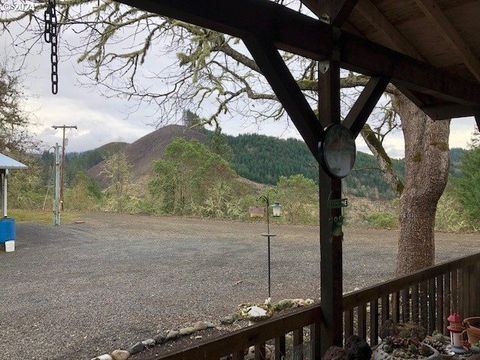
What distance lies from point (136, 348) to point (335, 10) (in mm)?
3258

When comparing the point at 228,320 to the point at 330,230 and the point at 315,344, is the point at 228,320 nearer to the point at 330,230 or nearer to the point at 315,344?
the point at 315,344

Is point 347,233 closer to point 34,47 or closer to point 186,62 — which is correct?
point 186,62

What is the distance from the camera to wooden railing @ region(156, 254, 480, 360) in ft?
5.32

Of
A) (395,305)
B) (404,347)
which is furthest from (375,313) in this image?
(404,347)

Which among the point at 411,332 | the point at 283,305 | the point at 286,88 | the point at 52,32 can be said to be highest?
the point at 52,32

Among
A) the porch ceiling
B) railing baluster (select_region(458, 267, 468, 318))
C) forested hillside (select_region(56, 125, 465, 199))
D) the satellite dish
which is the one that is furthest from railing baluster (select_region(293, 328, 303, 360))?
forested hillside (select_region(56, 125, 465, 199))

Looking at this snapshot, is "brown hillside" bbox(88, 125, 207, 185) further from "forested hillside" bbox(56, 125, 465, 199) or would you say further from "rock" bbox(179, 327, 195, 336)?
"rock" bbox(179, 327, 195, 336)

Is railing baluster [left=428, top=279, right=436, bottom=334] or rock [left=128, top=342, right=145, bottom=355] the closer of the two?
railing baluster [left=428, top=279, right=436, bottom=334]

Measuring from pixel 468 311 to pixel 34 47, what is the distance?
4374mm

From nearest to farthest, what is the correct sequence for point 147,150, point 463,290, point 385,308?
point 385,308 → point 463,290 → point 147,150

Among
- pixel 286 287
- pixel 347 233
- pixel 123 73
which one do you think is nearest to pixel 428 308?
pixel 286 287

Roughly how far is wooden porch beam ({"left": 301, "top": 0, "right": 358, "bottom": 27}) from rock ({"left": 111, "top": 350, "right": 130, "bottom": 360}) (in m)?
3.13

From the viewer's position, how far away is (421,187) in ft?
14.0

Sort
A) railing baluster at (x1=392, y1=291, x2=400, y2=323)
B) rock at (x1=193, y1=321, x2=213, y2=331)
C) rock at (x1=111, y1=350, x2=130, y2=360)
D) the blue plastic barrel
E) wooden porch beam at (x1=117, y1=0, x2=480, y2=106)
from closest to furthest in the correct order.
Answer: wooden porch beam at (x1=117, y1=0, x2=480, y2=106) < railing baluster at (x1=392, y1=291, x2=400, y2=323) < rock at (x1=111, y1=350, x2=130, y2=360) < rock at (x1=193, y1=321, x2=213, y2=331) < the blue plastic barrel
